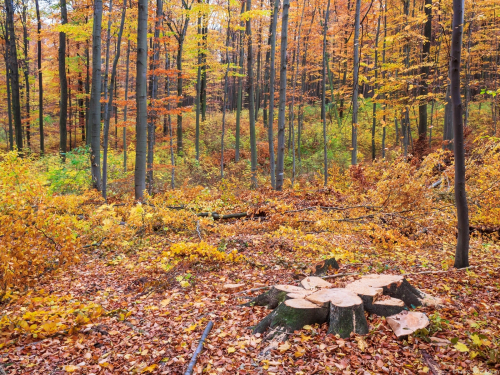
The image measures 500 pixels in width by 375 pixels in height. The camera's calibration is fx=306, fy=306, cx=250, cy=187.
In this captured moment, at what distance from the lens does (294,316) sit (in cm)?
342

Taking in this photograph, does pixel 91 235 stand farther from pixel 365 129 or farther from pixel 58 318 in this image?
pixel 365 129

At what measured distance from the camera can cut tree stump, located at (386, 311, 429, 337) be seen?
10.2ft

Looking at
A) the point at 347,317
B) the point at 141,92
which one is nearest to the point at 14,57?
the point at 141,92

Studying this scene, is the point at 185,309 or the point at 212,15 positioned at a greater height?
the point at 212,15

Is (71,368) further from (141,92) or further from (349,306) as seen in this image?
(141,92)

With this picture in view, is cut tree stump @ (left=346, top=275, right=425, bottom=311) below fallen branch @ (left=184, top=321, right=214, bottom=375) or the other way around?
the other way around

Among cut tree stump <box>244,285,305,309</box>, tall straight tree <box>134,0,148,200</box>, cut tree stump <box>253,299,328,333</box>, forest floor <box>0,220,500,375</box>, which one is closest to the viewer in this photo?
forest floor <box>0,220,500,375</box>

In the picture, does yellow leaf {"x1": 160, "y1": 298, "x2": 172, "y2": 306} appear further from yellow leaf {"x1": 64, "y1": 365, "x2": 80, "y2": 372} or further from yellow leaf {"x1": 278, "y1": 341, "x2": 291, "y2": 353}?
yellow leaf {"x1": 278, "y1": 341, "x2": 291, "y2": 353}

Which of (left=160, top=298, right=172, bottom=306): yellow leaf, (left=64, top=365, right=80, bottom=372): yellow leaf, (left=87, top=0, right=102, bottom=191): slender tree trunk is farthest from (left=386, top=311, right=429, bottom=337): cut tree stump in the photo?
(left=87, top=0, right=102, bottom=191): slender tree trunk

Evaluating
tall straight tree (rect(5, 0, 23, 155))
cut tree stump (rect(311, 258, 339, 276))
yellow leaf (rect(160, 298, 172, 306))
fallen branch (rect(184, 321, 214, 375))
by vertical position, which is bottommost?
yellow leaf (rect(160, 298, 172, 306))

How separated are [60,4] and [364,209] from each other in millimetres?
17831

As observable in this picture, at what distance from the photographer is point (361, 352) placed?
2963 millimetres

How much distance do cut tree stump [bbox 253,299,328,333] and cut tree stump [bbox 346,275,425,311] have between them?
516 millimetres

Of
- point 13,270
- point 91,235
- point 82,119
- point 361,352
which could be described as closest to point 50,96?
point 82,119
